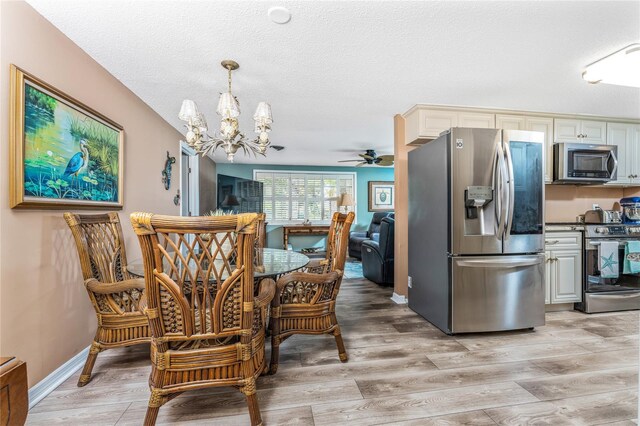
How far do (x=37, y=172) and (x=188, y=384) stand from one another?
4.77 feet

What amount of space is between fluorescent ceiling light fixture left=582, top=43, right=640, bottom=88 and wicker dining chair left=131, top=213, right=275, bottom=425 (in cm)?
281

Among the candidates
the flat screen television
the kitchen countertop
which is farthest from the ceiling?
the flat screen television

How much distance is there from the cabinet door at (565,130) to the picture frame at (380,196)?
3903mm

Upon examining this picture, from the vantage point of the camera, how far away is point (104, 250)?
188 centimetres

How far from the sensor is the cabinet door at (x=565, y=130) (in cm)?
320

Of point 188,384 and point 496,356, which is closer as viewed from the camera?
point 188,384

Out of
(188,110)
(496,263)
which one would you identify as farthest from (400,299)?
(188,110)

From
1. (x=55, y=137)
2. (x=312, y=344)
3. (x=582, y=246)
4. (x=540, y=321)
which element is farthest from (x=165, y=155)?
(x=582, y=246)

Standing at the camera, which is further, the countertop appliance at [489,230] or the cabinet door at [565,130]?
the cabinet door at [565,130]

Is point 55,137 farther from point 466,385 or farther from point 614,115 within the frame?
point 614,115

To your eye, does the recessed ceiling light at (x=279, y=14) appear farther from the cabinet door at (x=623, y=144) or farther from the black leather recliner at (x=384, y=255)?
the cabinet door at (x=623, y=144)

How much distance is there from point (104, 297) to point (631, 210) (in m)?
5.31

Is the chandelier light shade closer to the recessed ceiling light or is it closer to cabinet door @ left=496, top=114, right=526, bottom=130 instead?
the recessed ceiling light

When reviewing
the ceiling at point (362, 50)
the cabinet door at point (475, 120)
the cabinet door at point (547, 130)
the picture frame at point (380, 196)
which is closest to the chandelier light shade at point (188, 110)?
the ceiling at point (362, 50)
